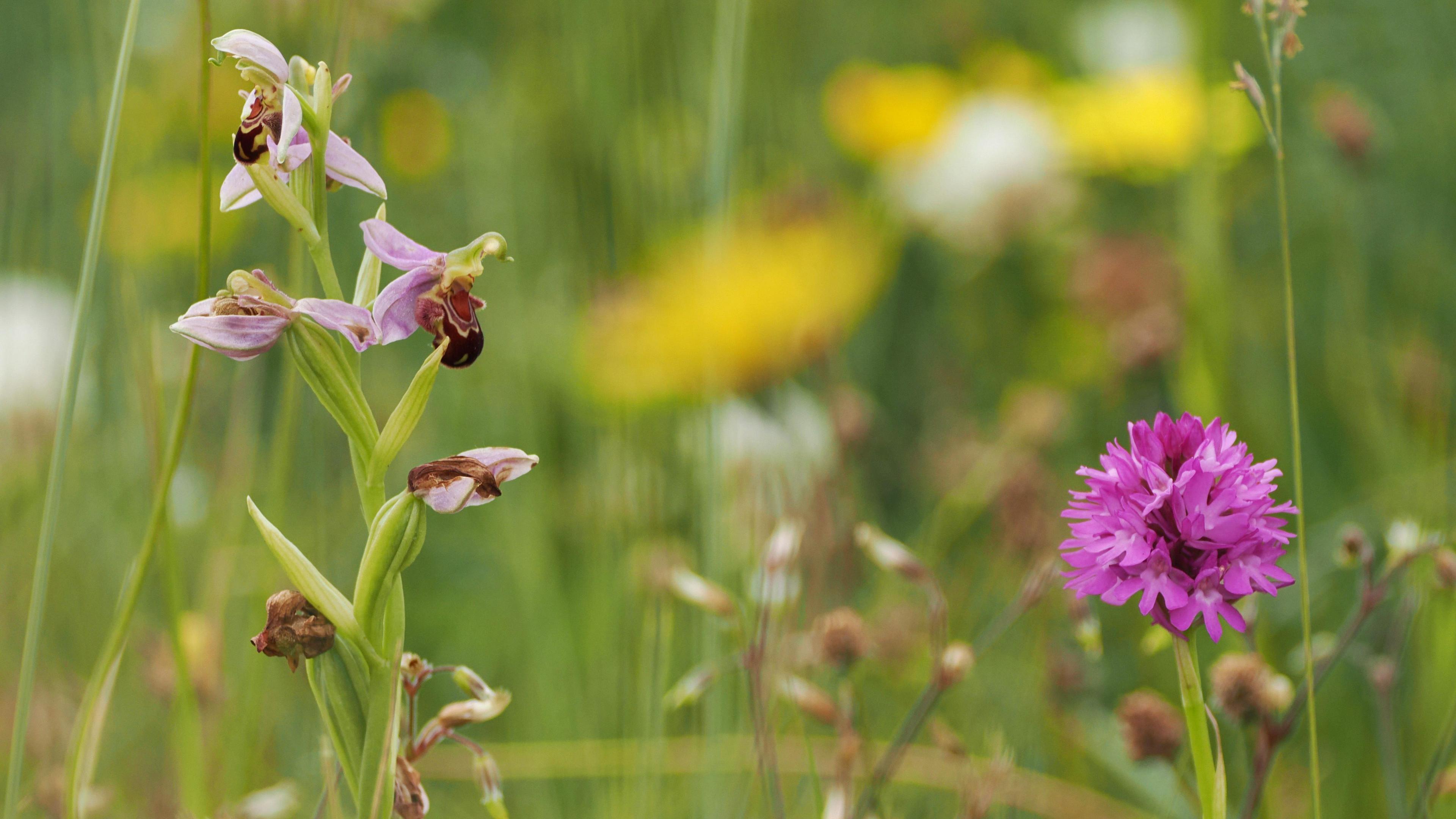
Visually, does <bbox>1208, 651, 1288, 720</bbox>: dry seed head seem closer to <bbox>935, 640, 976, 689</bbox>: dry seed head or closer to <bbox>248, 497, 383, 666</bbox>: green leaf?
<bbox>935, 640, 976, 689</bbox>: dry seed head

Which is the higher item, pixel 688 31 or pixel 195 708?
pixel 688 31

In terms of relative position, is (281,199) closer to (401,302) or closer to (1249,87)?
(401,302)

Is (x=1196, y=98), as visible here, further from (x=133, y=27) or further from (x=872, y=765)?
(x=133, y=27)

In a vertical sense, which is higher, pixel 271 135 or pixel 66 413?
pixel 271 135

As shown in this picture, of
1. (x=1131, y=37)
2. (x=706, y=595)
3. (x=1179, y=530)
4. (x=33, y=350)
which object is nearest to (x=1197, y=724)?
(x=1179, y=530)

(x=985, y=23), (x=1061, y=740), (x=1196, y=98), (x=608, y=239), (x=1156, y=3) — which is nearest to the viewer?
(x=608, y=239)

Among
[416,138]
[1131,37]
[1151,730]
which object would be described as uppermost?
[1131,37]

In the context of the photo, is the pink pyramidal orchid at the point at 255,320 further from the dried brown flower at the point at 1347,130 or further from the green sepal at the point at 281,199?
the dried brown flower at the point at 1347,130

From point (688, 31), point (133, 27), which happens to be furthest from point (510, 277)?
point (133, 27)
